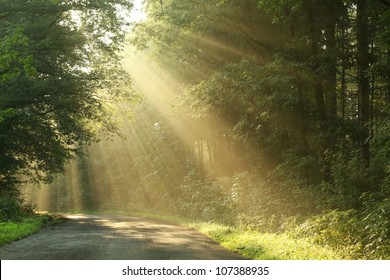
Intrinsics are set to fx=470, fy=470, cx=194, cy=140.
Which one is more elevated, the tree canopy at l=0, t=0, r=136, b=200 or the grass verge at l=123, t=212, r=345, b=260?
the tree canopy at l=0, t=0, r=136, b=200

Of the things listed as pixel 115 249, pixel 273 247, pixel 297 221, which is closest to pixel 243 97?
pixel 297 221

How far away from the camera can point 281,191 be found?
59.1ft

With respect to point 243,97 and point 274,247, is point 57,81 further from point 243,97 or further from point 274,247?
point 274,247

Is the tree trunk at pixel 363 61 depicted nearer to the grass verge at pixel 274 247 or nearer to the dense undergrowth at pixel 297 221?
the dense undergrowth at pixel 297 221

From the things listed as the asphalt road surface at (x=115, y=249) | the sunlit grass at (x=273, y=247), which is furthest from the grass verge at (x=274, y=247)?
the asphalt road surface at (x=115, y=249)

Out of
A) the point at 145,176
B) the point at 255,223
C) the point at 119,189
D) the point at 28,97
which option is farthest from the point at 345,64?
the point at 119,189

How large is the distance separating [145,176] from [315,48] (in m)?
37.5

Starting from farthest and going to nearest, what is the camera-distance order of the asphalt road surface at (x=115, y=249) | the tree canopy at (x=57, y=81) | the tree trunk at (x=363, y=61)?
the tree canopy at (x=57, y=81), the tree trunk at (x=363, y=61), the asphalt road surface at (x=115, y=249)

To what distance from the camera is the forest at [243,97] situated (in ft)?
46.6

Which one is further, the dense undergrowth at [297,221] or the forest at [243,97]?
the forest at [243,97]

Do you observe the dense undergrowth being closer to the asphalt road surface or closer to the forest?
the forest

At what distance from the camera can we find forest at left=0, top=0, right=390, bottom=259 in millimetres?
14219

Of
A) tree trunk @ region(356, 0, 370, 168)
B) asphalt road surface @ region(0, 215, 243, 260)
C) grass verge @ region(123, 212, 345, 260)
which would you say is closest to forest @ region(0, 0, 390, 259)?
tree trunk @ region(356, 0, 370, 168)
